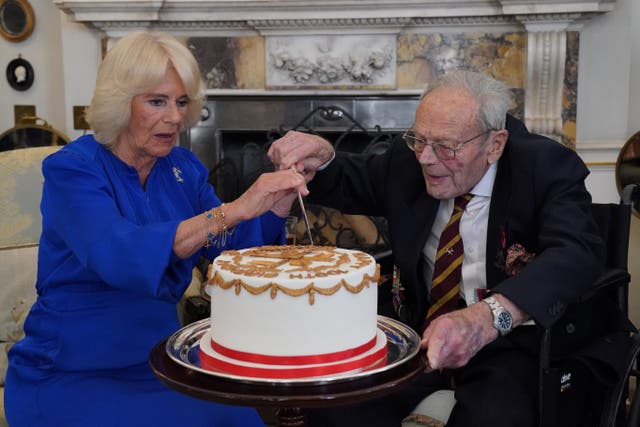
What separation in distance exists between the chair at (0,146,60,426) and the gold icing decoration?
124 cm

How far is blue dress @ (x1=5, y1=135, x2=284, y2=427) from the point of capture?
1.53 m

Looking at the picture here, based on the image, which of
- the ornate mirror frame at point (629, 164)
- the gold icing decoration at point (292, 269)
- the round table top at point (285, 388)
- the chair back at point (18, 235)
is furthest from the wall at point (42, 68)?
the round table top at point (285, 388)

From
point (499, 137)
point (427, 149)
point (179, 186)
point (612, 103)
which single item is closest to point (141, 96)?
point (179, 186)

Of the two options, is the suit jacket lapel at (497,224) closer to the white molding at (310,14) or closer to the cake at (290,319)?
the cake at (290,319)

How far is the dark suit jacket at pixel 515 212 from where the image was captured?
5.02 ft

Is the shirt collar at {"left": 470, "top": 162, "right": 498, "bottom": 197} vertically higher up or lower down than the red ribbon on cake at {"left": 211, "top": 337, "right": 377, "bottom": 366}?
higher up

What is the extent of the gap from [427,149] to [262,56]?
2345mm

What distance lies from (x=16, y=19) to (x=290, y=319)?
3.93 m

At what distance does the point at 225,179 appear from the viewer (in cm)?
400

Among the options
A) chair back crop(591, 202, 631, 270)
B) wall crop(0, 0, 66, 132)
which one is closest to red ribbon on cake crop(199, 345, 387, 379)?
chair back crop(591, 202, 631, 270)

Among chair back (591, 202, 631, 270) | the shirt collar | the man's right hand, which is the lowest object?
chair back (591, 202, 631, 270)

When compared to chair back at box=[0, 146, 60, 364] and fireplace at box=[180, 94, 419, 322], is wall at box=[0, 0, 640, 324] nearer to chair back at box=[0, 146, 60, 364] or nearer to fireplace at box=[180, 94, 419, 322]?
fireplace at box=[180, 94, 419, 322]

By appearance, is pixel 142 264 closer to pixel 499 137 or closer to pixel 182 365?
pixel 182 365

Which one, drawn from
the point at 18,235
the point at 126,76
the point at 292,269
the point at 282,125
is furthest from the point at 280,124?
the point at 292,269
